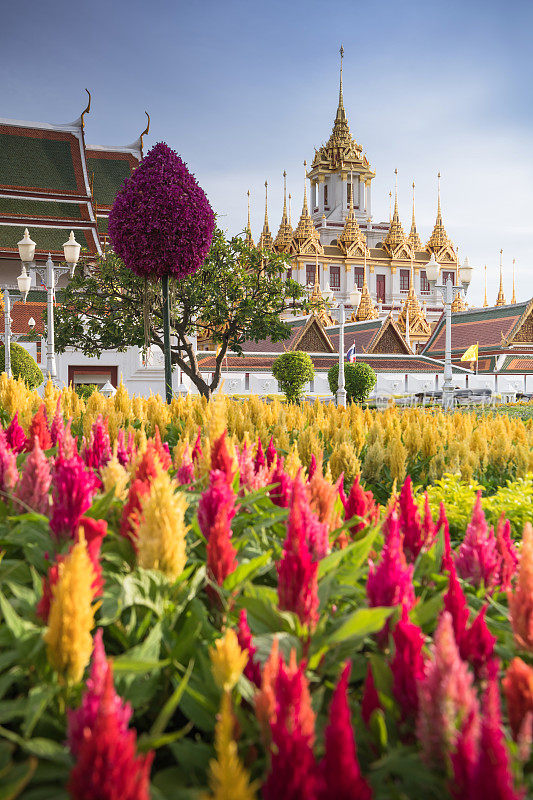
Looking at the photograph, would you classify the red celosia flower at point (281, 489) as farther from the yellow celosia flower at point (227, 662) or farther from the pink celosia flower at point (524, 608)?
the yellow celosia flower at point (227, 662)

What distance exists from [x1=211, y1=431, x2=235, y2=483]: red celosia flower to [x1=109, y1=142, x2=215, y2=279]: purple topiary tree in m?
6.45

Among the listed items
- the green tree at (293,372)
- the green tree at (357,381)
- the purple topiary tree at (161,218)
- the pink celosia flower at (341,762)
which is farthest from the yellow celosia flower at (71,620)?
the green tree at (357,381)

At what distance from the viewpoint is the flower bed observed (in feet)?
3.08

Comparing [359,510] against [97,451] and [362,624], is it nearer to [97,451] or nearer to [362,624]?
[362,624]

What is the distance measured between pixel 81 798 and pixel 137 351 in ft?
67.5

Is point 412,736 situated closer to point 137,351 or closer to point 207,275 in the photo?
point 207,275

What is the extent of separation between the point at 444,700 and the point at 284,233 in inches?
2650

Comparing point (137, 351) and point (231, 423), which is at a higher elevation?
point (137, 351)

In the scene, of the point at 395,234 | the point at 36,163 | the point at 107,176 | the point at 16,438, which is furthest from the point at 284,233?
the point at 16,438

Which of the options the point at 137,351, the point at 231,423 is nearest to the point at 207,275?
the point at 137,351

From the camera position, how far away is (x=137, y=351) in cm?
2094

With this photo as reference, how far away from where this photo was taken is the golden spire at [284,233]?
64.4 metres

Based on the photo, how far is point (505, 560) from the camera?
1.93 m

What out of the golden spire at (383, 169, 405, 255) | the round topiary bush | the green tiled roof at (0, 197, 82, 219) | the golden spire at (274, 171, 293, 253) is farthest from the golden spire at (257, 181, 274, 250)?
the round topiary bush
